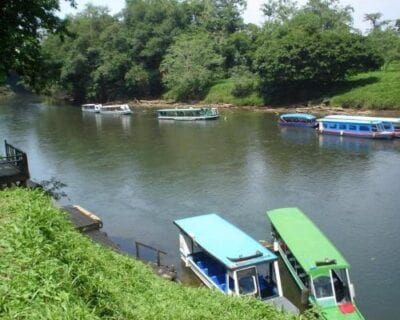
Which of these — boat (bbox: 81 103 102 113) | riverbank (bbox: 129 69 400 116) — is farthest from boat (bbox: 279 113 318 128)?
boat (bbox: 81 103 102 113)

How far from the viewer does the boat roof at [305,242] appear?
598 inches

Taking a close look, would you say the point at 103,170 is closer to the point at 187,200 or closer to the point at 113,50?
the point at 187,200

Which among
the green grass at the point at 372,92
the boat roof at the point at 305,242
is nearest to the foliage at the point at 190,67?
the green grass at the point at 372,92

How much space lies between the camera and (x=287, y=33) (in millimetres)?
65188

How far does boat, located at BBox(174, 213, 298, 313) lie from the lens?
1503 centimetres

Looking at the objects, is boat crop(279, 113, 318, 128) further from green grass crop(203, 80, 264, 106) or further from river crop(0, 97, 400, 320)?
green grass crop(203, 80, 264, 106)

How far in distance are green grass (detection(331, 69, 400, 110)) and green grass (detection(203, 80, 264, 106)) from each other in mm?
10569

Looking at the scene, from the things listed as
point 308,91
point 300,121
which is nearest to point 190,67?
point 308,91

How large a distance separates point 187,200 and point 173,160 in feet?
33.3

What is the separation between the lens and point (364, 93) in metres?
55.1

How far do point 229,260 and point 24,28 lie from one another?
9.57 metres

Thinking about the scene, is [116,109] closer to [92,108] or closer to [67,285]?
[92,108]

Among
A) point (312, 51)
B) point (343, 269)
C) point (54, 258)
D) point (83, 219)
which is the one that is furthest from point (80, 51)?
point (54, 258)

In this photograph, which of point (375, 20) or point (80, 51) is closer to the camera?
point (80, 51)
